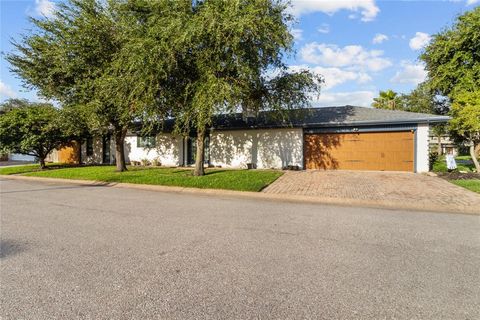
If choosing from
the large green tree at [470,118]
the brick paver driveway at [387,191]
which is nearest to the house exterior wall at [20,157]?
the brick paver driveway at [387,191]

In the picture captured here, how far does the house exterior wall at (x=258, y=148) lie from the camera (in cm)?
1780

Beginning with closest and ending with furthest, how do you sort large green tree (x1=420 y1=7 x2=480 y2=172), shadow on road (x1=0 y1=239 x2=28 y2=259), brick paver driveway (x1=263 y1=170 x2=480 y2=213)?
1. shadow on road (x1=0 y1=239 x2=28 y2=259)
2. brick paver driveway (x1=263 y1=170 x2=480 y2=213)
3. large green tree (x1=420 y1=7 x2=480 y2=172)

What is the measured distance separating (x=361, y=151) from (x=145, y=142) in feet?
49.7

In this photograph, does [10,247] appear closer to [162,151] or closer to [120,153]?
[120,153]

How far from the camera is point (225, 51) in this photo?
12.2 m

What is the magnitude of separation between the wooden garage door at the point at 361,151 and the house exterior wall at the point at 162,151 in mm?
9077

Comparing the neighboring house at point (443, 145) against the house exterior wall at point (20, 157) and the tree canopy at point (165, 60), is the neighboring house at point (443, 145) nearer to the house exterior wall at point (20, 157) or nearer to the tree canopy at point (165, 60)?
the tree canopy at point (165, 60)

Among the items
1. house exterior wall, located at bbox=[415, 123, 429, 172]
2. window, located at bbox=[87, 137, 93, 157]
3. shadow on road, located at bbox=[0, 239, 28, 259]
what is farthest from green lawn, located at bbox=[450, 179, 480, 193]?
window, located at bbox=[87, 137, 93, 157]

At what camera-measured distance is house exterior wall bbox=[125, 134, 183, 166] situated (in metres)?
20.9

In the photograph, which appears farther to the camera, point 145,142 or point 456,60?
point 145,142

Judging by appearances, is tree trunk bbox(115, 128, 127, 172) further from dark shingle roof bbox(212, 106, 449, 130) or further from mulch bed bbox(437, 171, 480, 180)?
mulch bed bbox(437, 171, 480, 180)

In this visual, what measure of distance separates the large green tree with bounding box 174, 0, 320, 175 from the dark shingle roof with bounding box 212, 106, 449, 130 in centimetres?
332

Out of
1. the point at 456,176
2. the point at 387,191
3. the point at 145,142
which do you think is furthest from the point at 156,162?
the point at 456,176

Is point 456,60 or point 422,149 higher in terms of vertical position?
point 456,60
